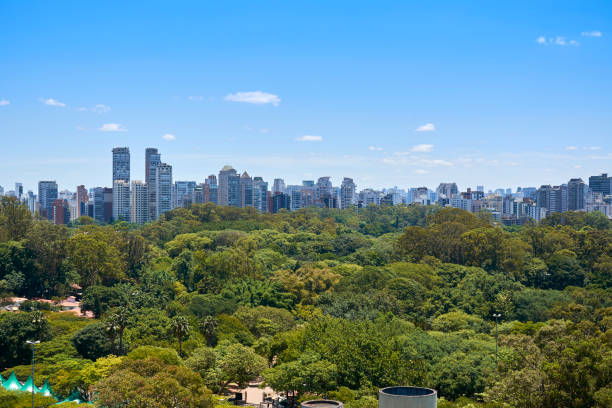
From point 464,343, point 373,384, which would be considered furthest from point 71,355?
point 464,343

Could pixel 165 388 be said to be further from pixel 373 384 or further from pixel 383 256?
pixel 383 256

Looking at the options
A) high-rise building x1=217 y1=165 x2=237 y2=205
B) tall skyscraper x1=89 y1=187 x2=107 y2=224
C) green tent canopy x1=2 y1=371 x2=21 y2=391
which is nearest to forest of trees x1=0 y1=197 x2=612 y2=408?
green tent canopy x1=2 y1=371 x2=21 y2=391

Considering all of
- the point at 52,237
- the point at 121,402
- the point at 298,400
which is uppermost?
the point at 52,237

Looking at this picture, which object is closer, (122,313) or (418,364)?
(418,364)

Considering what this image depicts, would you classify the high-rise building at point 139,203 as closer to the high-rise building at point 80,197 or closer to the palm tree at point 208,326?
the high-rise building at point 80,197

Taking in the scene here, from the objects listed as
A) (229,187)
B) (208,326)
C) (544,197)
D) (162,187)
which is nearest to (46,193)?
(162,187)

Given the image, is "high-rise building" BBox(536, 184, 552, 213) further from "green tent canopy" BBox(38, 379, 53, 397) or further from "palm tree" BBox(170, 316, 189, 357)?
"green tent canopy" BBox(38, 379, 53, 397)
